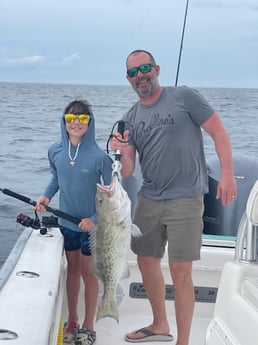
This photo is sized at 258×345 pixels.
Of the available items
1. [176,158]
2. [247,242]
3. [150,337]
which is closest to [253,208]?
[247,242]

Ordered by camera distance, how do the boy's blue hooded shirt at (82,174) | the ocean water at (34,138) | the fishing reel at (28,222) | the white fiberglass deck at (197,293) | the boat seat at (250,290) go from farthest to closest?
the ocean water at (34,138)
the white fiberglass deck at (197,293)
the fishing reel at (28,222)
the boy's blue hooded shirt at (82,174)
the boat seat at (250,290)

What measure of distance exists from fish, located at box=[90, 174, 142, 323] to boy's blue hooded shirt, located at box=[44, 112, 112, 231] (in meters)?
0.33

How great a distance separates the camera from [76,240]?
3.57 meters

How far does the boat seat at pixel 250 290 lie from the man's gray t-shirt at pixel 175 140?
104 centimetres

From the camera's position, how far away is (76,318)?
3.68m

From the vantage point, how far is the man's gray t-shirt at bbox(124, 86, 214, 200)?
3.28 meters

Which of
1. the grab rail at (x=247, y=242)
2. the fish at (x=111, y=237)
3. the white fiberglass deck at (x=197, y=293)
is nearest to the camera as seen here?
the grab rail at (x=247, y=242)

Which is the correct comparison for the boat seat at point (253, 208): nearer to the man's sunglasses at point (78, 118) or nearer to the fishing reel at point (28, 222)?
the man's sunglasses at point (78, 118)

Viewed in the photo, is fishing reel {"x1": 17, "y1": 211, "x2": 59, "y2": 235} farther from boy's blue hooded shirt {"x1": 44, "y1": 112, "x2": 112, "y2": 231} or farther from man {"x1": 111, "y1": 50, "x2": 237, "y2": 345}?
man {"x1": 111, "y1": 50, "x2": 237, "y2": 345}

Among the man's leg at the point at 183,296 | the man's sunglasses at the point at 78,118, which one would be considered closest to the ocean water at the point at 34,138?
the man's sunglasses at the point at 78,118

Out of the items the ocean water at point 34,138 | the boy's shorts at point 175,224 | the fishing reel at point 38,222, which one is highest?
the boy's shorts at point 175,224

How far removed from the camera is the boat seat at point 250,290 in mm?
2191

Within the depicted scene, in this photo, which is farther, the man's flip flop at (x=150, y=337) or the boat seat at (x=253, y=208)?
the man's flip flop at (x=150, y=337)

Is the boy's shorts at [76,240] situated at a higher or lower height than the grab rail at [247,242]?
lower
